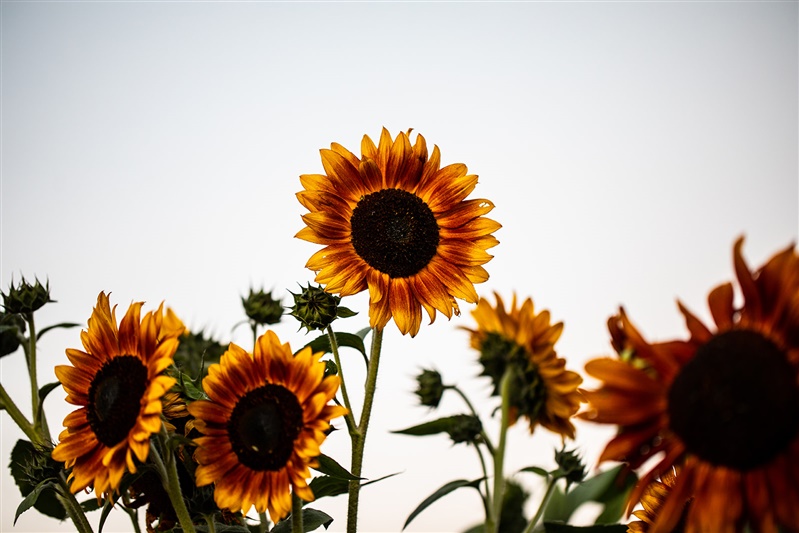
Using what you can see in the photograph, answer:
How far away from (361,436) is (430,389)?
0.30 ft

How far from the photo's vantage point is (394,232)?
39.3 inches

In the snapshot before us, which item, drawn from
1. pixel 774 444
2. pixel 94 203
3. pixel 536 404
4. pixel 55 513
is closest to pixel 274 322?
pixel 55 513

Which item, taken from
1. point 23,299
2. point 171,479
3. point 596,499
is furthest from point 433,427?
point 596,499

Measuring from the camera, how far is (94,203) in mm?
2283

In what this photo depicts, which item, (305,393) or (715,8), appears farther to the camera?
(715,8)

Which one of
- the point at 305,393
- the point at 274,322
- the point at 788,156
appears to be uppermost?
the point at 788,156

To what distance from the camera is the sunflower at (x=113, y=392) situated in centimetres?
72

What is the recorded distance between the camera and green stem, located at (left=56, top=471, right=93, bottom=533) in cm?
91

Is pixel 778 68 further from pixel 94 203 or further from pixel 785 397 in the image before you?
pixel 785 397

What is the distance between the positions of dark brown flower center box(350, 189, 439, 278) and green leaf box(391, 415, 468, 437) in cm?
18

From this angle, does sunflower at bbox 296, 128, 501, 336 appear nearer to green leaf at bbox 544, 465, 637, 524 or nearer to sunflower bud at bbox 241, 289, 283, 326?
sunflower bud at bbox 241, 289, 283, 326

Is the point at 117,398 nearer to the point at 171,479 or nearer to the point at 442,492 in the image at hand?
the point at 171,479

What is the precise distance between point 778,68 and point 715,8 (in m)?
0.26

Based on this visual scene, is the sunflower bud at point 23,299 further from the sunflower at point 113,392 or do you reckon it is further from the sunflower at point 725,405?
the sunflower at point 725,405
